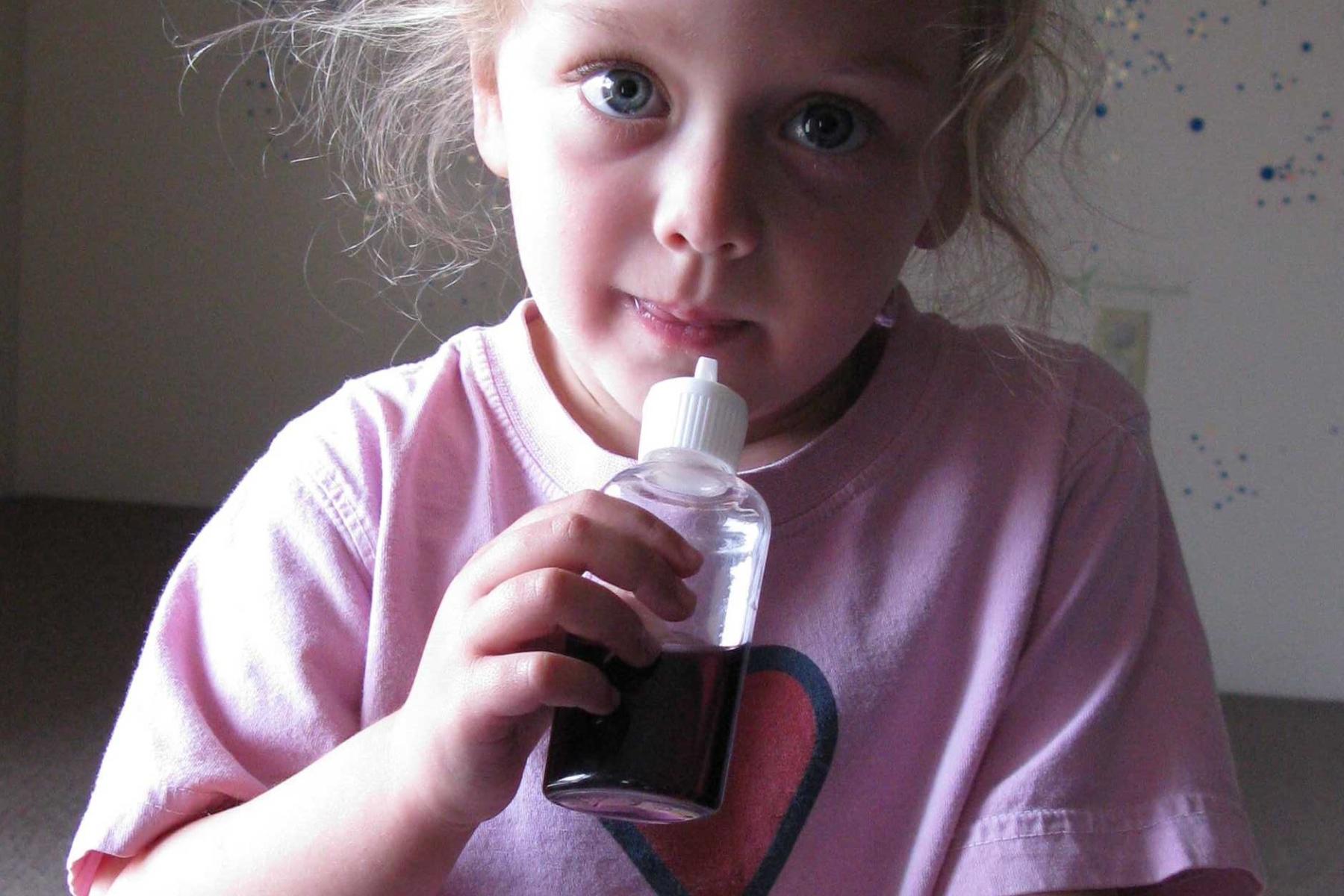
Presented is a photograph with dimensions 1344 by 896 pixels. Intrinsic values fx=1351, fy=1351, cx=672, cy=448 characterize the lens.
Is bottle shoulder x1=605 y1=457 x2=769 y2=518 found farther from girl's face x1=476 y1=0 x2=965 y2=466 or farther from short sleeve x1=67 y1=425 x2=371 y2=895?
short sleeve x1=67 y1=425 x2=371 y2=895

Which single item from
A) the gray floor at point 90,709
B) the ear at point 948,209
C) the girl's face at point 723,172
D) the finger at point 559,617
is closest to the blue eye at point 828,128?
the girl's face at point 723,172

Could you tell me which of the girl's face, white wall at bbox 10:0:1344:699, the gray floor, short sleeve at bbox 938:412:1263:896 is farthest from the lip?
white wall at bbox 10:0:1344:699

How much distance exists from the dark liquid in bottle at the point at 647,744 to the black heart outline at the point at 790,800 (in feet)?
0.53

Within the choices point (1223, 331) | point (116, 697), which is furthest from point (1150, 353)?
point (116, 697)

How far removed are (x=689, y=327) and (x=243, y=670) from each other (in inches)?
10.4

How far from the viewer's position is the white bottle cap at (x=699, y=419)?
1.65ft

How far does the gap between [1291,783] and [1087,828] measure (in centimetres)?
96

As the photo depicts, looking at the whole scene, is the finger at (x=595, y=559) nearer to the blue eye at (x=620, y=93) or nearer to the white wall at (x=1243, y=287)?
the blue eye at (x=620, y=93)

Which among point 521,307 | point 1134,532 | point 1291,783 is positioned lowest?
point 1291,783

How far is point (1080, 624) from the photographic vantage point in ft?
2.21

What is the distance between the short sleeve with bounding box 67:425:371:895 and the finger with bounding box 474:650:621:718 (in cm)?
17

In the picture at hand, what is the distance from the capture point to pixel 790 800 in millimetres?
663

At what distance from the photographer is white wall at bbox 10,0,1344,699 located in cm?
183

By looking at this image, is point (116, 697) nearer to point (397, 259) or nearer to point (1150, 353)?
point (397, 259)
